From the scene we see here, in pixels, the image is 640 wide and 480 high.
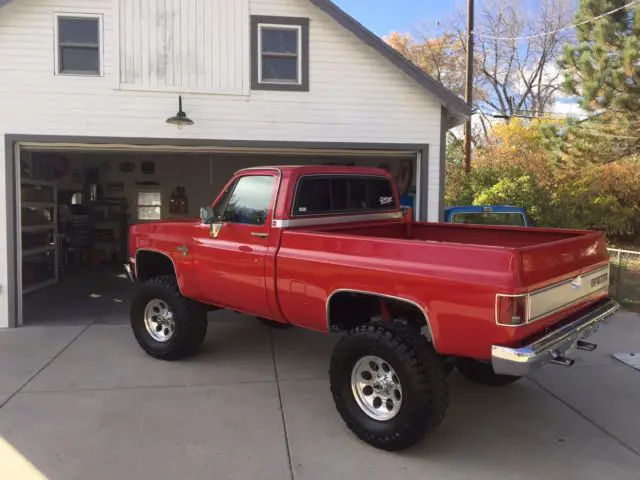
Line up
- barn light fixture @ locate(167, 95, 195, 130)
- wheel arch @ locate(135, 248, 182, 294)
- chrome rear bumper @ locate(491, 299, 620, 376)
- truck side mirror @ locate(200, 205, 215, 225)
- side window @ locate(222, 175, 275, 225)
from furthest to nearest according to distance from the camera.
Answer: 1. barn light fixture @ locate(167, 95, 195, 130)
2. wheel arch @ locate(135, 248, 182, 294)
3. truck side mirror @ locate(200, 205, 215, 225)
4. side window @ locate(222, 175, 275, 225)
5. chrome rear bumper @ locate(491, 299, 620, 376)

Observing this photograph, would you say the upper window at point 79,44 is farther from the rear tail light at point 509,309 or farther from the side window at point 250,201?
the rear tail light at point 509,309

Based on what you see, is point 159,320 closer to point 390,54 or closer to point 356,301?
point 356,301

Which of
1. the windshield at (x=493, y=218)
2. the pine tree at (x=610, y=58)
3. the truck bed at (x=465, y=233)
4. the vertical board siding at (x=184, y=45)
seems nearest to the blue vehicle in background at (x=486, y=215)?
the windshield at (x=493, y=218)

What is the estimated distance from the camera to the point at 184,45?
26.3 ft

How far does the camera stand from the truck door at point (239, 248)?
5066mm

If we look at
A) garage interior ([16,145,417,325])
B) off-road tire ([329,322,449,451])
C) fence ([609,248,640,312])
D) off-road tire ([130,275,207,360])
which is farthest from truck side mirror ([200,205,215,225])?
fence ([609,248,640,312])

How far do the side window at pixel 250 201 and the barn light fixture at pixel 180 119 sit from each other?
2691mm

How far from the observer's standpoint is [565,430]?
4578 mm

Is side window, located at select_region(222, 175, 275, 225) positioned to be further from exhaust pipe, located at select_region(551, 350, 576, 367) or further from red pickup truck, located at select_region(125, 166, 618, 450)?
exhaust pipe, located at select_region(551, 350, 576, 367)

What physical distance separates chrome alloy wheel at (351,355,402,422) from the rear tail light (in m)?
0.95

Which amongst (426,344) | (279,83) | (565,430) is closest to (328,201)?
(426,344)

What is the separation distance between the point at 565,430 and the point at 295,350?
10.4ft

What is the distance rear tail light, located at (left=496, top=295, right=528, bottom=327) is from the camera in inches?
137

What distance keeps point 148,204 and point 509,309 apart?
46.2 feet
